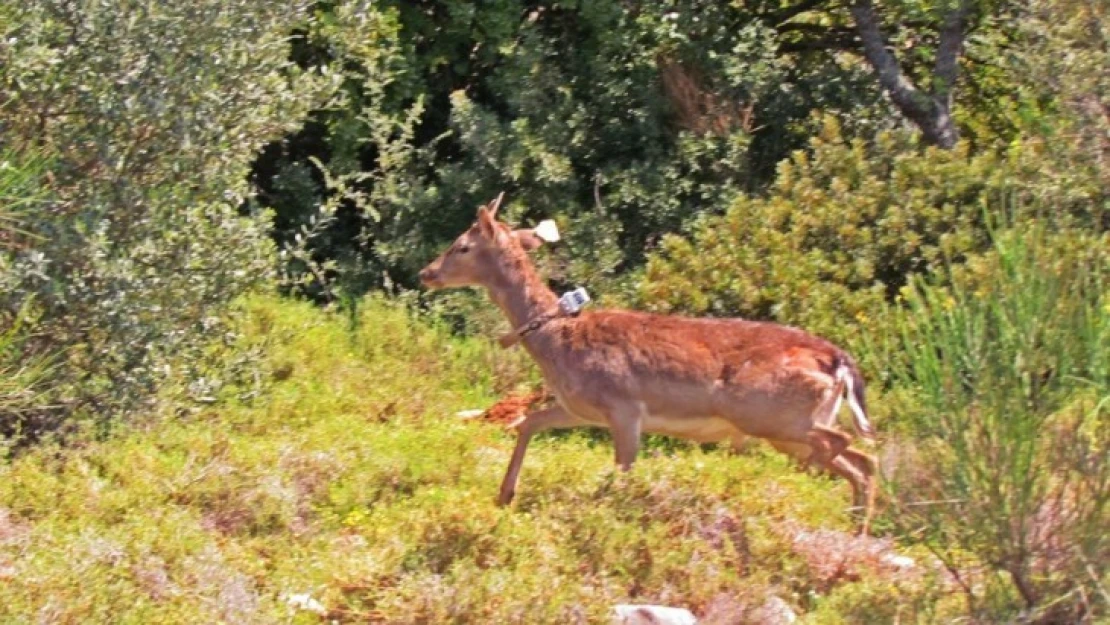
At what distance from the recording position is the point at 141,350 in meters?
11.6

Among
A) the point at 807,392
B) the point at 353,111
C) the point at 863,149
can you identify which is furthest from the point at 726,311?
the point at 353,111

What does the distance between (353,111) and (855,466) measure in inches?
224

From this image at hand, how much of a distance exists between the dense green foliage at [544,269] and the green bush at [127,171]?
0.02 m

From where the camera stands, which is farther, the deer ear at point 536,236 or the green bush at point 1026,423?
the deer ear at point 536,236

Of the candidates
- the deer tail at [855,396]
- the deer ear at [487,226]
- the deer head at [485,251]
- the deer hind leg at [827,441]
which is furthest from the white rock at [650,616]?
the deer ear at [487,226]

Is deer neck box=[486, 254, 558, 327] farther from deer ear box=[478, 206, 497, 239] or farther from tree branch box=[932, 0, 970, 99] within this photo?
tree branch box=[932, 0, 970, 99]

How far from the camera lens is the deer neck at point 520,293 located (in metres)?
11.8

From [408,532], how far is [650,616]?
1.51 meters

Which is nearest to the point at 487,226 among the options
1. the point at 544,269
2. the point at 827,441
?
the point at 544,269

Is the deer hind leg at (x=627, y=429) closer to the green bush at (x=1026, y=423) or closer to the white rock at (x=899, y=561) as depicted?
the white rock at (x=899, y=561)

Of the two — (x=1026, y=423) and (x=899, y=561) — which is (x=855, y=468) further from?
(x=1026, y=423)

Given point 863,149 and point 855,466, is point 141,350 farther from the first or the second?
point 863,149

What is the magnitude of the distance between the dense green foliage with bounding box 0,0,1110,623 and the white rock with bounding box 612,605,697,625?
0.12m

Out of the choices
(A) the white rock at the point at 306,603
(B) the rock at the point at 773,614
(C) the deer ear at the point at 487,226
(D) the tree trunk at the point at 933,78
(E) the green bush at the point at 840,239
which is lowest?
(B) the rock at the point at 773,614
